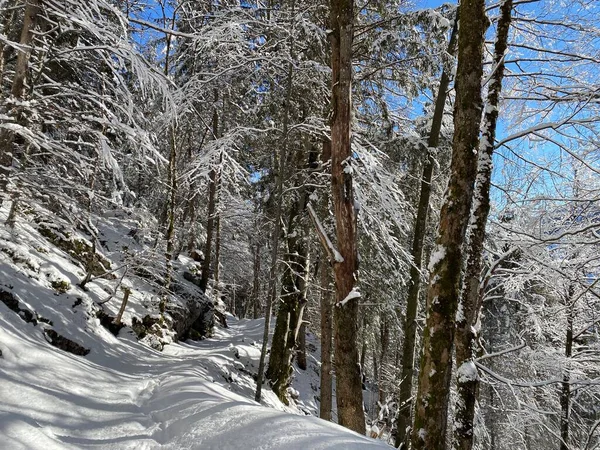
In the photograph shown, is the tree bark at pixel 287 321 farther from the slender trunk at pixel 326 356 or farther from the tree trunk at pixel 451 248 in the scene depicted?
the tree trunk at pixel 451 248

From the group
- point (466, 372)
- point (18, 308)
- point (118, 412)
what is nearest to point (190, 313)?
point (18, 308)

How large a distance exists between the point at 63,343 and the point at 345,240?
205 inches

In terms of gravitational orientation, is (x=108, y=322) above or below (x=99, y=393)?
above

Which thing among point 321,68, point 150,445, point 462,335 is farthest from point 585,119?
point 150,445

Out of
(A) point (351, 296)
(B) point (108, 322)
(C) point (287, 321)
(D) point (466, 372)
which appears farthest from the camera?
(C) point (287, 321)

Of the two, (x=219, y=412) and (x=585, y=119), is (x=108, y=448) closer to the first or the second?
(x=219, y=412)

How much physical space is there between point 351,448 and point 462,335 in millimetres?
2736

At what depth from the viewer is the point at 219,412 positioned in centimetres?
371

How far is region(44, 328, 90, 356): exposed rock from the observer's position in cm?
622

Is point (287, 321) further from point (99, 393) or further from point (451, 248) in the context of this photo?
point (451, 248)

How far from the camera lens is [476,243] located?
16.1 ft

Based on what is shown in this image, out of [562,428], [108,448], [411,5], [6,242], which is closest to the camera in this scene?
[108,448]

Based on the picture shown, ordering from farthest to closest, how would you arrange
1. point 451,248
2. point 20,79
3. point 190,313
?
1. point 190,313
2. point 20,79
3. point 451,248

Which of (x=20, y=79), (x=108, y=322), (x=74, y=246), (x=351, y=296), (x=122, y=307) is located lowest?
(x=108, y=322)
